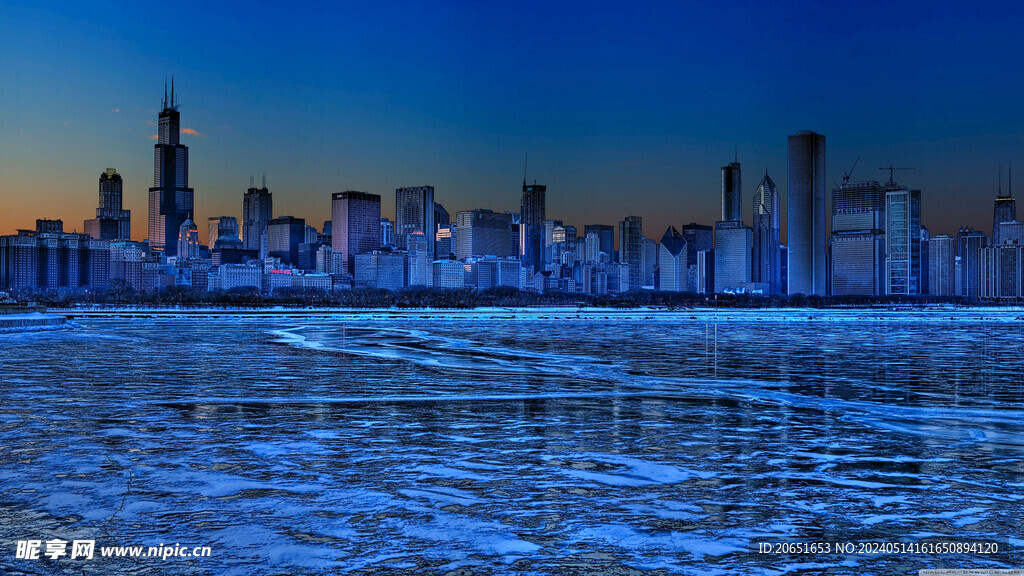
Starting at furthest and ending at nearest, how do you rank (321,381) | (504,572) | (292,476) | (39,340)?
(39,340) < (321,381) < (292,476) < (504,572)

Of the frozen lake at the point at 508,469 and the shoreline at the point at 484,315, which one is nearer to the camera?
the frozen lake at the point at 508,469

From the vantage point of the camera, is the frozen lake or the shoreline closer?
the frozen lake

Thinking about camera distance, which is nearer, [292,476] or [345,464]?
[292,476]

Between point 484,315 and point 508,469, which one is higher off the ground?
point 508,469

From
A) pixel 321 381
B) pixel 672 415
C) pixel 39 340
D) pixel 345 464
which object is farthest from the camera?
pixel 39 340

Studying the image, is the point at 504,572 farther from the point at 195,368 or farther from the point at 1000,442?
the point at 195,368

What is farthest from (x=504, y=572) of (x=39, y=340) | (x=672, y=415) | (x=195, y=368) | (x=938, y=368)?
(x=39, y=340)

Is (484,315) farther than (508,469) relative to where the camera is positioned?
Yes
